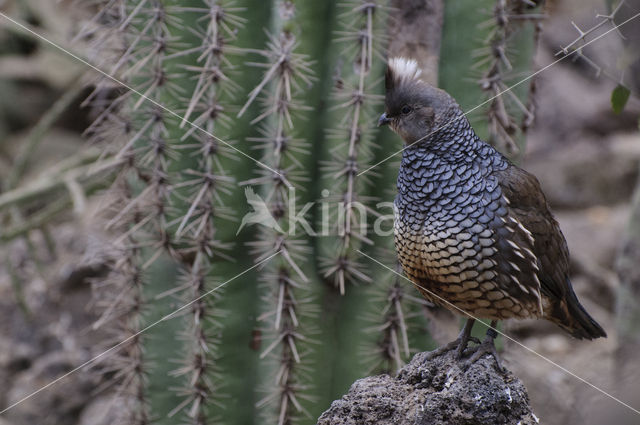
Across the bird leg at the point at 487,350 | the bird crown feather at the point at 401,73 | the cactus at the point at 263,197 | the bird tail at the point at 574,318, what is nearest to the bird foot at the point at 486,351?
the bird leg at the point at 487,350

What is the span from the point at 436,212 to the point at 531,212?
7.9 inches

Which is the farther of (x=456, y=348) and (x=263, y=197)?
(x=263, y=197)

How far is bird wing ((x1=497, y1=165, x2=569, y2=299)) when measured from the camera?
1384mm

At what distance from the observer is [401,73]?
4.30ft

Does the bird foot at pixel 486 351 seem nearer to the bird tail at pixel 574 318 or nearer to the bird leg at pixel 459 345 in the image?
the bird leg at pixel 459 345

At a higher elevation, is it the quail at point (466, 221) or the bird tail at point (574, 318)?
the quail at point (466, 221)

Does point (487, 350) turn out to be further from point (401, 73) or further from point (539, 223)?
point (401, 73)

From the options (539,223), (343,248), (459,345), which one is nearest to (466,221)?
(539,223)

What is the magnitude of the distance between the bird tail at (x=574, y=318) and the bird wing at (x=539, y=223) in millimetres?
26

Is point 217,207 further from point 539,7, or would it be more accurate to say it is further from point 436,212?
point 539,7

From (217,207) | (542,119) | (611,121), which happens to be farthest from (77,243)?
(611,121)

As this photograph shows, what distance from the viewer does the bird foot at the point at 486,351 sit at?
4.55 ft

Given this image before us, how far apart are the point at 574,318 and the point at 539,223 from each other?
0.22 meters

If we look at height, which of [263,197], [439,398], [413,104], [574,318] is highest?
[413,104]
